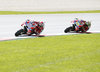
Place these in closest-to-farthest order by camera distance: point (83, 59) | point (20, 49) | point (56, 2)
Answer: point (83, 59) < point (20, 49) < point (56, 2)

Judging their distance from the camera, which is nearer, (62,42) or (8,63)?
(8,63)

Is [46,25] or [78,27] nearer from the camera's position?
[78,27]

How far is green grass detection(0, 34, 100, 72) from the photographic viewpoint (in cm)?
916

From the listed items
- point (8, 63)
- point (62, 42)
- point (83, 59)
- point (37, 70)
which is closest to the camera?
point (37, 70)

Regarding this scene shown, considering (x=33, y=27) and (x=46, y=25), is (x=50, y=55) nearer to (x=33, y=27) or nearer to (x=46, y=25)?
(x=33, y=27)

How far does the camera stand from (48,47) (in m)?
12.9

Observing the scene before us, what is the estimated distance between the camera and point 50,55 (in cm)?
1112

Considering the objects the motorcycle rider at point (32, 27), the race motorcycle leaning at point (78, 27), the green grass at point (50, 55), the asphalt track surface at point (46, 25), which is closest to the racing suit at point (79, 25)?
the race motorcycle leaning at point (78, 27)

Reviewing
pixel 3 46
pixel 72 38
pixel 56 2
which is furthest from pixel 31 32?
pixel 56 2

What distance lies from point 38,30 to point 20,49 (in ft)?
13.7

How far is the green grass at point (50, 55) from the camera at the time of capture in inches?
360

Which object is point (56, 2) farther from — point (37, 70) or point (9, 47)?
point (37, 70)

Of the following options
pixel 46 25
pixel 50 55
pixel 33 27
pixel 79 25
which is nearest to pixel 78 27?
pixel 79 25

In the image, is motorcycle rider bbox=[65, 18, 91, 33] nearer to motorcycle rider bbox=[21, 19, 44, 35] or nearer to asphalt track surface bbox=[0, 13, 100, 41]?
asphalt track surface bbox=[0, 13, 100, 41]
